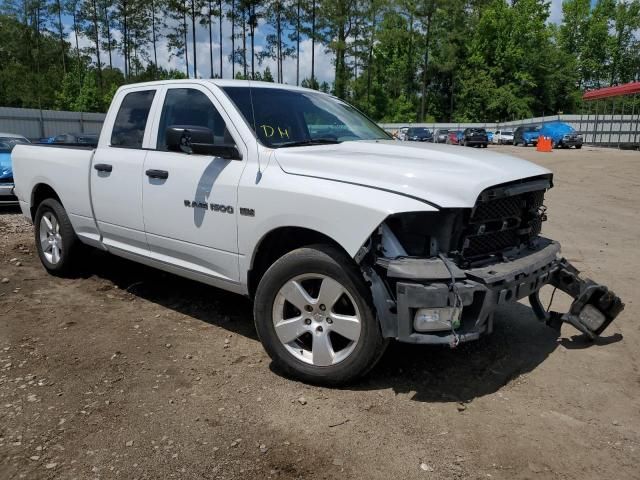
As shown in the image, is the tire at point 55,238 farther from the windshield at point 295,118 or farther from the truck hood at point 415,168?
the truck hood at point 415,168

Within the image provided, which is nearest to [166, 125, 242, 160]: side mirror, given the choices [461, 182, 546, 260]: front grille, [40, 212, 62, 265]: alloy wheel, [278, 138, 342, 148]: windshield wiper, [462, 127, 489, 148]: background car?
[278, 138, 342, 148]: windshield wiper

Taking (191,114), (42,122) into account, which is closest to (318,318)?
(191,114)

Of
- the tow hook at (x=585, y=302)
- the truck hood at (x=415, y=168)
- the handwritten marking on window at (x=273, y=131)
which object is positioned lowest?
the tow hook at (x=585, y=302)

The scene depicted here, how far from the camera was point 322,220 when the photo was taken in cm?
336

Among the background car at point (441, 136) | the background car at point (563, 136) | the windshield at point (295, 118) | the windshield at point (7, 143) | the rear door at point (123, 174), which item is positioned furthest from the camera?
the background car at point (441, 136)

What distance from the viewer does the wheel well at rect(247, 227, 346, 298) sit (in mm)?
3658

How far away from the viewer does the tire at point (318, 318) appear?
333cm

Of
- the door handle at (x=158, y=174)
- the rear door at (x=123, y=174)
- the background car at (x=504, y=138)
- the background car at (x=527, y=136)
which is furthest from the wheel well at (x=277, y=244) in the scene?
the background car at (x=504, y=138)

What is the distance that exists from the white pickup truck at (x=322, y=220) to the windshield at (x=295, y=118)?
2 centimetres

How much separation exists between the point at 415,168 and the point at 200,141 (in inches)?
Answer: 59.9

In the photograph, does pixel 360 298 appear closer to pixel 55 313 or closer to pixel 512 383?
pixel 512 383

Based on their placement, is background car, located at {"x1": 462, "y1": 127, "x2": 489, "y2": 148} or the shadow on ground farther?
background car, located at {"x1": 462, "y1": 127, "x2": 489, "y2": 148}

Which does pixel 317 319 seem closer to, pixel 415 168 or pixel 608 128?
pixel 415 168

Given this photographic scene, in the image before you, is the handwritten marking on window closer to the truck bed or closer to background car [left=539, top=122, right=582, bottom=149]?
the truck bed
